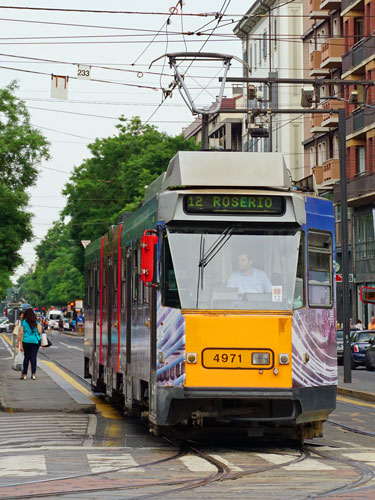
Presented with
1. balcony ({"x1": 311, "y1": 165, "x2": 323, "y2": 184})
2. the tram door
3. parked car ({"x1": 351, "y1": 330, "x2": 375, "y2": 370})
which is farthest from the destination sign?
balcony ({"x1": 311, "y1": 165, "x2": 323, "y2": 184})

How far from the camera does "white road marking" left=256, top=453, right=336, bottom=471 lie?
11.9 metres

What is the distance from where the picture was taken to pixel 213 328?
13.3 m

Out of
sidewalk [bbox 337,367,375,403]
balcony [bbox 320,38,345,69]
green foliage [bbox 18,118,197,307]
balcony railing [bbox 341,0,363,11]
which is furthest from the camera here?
green foliage [bbox 18,118,197,307]

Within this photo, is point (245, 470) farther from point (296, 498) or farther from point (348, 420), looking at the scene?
point (348, 420)

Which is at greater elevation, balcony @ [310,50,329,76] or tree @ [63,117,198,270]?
balcony @ [310,50,329,76]

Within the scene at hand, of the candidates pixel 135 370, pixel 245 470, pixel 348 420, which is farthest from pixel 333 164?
pixel 245 470

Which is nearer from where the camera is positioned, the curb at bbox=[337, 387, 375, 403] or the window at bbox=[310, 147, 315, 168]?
the curb at bbox=[337, 387, 375, 403]

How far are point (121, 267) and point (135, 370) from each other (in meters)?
2.38

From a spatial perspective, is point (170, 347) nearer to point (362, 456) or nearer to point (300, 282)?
point (300, 282)

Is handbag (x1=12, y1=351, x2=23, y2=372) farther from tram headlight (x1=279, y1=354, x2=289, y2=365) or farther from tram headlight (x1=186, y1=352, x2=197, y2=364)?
tram headlight (x1=279, y1=354, x2=289, y2=365)

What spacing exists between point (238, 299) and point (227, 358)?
0.66m

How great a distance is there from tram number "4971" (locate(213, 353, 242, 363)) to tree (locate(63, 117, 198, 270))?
199 feet

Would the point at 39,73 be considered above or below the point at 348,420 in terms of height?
above

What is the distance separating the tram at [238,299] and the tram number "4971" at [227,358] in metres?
0.01
